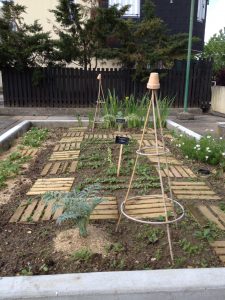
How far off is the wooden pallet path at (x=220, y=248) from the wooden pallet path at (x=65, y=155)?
9.27ft

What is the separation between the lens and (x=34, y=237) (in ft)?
8.74

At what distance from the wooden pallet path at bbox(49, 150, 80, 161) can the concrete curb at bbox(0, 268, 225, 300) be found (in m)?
3.04

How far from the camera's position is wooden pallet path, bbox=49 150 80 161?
5025 millimetres

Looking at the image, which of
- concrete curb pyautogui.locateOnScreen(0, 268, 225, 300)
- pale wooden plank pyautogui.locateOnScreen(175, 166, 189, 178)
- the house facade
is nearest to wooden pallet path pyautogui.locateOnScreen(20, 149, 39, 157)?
pale wooden plank pyautogui.locateOnScreen(175, 166, 189, 178)

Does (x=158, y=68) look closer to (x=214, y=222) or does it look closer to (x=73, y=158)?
(x=73, y=158)

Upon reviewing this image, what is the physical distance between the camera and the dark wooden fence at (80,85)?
10.9 metres

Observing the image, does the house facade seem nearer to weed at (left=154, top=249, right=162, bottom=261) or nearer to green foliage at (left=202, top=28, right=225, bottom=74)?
green foliage at (left=202, top=28, right=225, bottom=74)

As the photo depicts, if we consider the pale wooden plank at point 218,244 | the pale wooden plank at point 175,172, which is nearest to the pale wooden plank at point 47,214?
the pale wooden plank at point 218,244

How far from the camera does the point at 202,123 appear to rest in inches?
372

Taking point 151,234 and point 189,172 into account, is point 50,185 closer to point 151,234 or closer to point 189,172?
point 151,234

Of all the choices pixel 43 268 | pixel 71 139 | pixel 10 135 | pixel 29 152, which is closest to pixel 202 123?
pixel 71 139

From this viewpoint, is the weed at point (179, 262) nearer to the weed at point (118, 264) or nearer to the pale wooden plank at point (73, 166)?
the weed at point (118, 264)

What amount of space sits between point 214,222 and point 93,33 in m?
8.84

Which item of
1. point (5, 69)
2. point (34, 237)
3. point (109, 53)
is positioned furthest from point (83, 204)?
point (5, 69)
